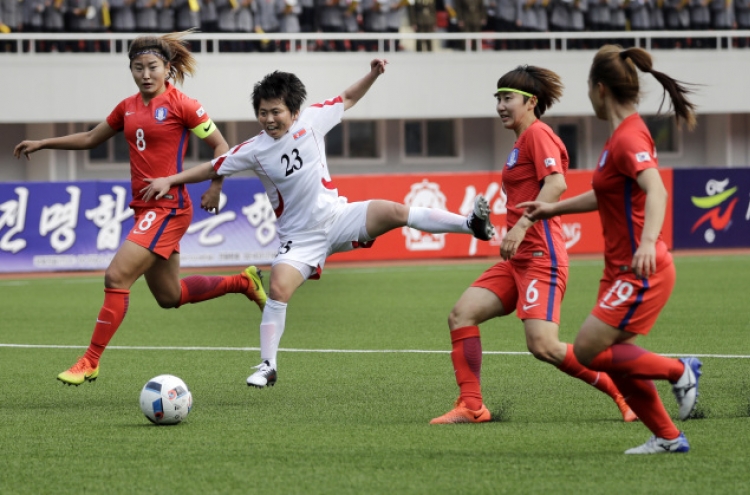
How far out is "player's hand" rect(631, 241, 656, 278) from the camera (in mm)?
5059

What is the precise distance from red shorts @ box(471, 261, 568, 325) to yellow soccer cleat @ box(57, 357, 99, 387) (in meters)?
2.52

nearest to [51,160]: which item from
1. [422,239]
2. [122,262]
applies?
[422,239]

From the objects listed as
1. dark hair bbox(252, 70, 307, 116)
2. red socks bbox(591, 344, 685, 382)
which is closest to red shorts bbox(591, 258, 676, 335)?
red socks bbox(591, 344, 685, 382)

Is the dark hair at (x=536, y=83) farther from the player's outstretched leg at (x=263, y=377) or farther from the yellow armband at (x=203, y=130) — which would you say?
the yellow armband at (x=203, y=130)

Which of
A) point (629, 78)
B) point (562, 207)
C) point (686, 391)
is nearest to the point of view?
point (686, 391)

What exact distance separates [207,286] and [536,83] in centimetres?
325

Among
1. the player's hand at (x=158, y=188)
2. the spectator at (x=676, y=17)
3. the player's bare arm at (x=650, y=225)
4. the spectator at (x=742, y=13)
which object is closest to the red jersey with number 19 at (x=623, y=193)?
the player's bare arm at (x=650, y=225)

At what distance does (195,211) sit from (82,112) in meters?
8.68

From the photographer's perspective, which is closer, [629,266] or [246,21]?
[629,266]

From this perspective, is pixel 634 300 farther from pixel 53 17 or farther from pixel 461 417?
pixel 53 17

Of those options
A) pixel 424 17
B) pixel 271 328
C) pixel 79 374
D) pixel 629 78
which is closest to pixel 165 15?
pixel 424 17

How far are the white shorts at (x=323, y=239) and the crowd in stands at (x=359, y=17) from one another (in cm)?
1958

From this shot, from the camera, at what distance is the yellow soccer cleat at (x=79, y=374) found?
7.48 m

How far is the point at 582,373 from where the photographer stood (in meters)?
6.52
